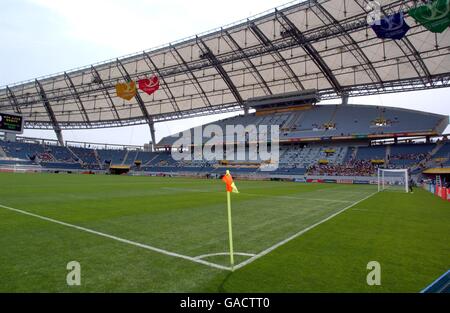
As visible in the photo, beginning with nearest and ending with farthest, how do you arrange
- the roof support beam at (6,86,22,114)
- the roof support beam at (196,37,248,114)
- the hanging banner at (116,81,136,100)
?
the hanging banner at (116,81,136,100) < the roof support beam at (196,37,248,114) < the roof support beam at (6,86,22,114)

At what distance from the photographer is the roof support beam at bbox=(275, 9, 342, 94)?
116 feet

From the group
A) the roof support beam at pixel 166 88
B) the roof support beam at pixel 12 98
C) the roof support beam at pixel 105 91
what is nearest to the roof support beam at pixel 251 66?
the roof support beam at pixel 166 88

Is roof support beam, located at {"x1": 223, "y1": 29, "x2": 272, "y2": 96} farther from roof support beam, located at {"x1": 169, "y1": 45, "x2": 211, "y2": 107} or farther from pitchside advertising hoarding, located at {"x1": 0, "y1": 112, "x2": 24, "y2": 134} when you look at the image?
pitchside advertising hoarding, located at {"x1": 0, "y1": 112, "x2": 24, "y2": 134}

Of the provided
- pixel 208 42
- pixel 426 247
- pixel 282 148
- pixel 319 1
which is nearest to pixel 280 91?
pixel 282 148

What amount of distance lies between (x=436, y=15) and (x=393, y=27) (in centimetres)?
435

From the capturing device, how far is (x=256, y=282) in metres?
3.89

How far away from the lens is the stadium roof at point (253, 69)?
34.2 m

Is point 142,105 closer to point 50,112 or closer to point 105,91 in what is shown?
point 105,91

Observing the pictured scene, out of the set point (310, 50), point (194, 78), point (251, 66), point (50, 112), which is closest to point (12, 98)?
point (50, 112)

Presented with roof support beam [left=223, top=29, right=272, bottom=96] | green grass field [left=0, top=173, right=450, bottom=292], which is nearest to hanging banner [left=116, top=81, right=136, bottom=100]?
roof support beam [left=223, top=29, right=272, bottom=96]

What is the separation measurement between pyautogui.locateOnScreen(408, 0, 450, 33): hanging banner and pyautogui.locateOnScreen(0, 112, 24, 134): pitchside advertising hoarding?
42.8 metres

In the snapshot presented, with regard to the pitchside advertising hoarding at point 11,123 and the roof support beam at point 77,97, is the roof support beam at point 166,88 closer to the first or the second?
the roof support beam at point 77,97

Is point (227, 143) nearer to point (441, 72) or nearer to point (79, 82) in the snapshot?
point (79, 82)

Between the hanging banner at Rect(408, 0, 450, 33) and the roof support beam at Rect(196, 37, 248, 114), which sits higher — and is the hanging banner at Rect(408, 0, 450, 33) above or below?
below
